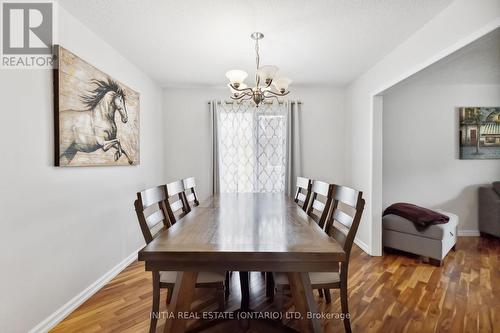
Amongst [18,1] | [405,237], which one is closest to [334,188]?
[405,237]

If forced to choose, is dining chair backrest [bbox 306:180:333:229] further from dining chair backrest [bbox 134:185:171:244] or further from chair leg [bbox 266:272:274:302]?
dining chair backrest [bbox 134:185:171:244]

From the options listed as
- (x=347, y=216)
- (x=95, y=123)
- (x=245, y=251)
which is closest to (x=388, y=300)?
(x=347, y=216)

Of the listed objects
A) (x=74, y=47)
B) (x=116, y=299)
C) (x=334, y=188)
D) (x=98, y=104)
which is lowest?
(x=116, y=299)

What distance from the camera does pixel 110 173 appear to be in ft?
7.96

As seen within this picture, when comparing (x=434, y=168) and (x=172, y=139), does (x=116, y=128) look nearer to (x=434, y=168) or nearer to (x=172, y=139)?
(x=172, y=139)

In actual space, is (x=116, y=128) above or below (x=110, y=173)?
above

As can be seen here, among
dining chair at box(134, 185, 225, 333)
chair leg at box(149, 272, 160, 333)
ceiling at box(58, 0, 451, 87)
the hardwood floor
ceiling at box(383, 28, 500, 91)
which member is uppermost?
ceiling at box(383, 28, 500, 91)

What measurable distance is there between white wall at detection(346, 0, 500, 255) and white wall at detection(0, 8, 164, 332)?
2963mm

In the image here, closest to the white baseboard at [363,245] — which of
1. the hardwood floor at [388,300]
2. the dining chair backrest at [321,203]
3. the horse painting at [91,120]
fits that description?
the hardwood floor at [388,300]

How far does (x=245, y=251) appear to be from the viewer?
107cm

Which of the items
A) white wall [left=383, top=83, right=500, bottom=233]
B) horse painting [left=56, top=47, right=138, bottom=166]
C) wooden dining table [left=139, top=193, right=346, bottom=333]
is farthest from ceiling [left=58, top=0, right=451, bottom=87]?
wooden dining table [left=139, top=193, right=346, bottom=333]

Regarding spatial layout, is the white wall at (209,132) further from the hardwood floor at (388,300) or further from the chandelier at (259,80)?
the chandelier at (259,80)

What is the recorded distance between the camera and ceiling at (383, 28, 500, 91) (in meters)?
2.65

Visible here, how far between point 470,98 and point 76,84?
515 cm
